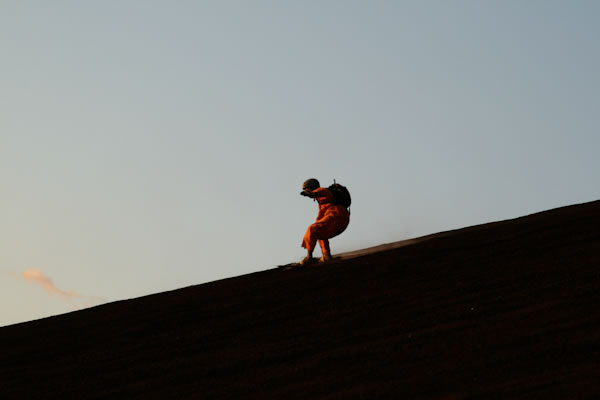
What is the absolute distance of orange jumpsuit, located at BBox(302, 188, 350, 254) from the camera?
9.76 meters

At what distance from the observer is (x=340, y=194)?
10.1 metres

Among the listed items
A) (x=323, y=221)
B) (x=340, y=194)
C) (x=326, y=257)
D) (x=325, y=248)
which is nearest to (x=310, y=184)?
(x=340, y=194)

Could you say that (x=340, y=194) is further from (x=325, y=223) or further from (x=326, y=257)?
(x=326, y=257)

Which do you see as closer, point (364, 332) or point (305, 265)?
point (364, 332)

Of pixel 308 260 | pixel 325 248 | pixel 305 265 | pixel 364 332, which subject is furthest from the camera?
pixel 325 248

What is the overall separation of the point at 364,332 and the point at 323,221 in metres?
3.84

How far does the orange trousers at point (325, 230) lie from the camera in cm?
974

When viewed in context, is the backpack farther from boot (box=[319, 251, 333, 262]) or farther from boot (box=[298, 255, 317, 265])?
boot (box=[298, 255, 317, 265])

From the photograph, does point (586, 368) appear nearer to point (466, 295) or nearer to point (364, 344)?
point (364, 344)

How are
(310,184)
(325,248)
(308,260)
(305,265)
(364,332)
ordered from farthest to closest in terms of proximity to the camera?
(310,184) < (325,248) < (308,260) < (305,265) < (364,332)

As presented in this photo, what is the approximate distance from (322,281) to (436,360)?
3156 millimetres

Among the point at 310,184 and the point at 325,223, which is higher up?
the point at 310,184

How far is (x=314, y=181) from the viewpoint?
10.0 m

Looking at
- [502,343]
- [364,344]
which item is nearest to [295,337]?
[364,344]
